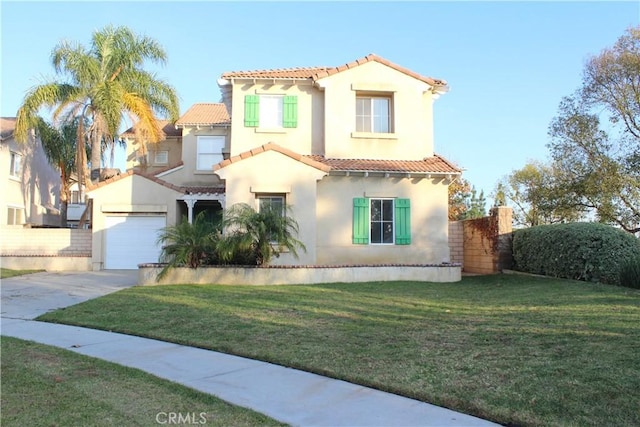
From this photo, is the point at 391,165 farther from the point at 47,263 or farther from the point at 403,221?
the point at 47,263

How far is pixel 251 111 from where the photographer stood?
1798 centimetres

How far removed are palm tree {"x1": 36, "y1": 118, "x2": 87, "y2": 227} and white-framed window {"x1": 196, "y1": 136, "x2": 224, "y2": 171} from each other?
5.53m

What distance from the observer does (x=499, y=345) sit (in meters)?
6.25

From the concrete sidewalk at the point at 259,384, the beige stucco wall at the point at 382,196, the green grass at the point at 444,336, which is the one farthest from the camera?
the beige stucco wall at the point at 382,196

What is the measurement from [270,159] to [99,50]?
1295 centimetres

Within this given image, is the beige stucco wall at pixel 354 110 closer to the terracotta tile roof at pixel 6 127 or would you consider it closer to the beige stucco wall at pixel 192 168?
the beige stucco wall at pixel 192 168

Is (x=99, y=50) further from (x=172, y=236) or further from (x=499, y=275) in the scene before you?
(x=499, y=275)

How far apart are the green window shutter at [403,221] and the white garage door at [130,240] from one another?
8.99m

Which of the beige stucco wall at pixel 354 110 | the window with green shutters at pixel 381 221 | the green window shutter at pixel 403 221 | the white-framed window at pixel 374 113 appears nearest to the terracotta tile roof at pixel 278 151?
the window with green shutters at pixel 381 221

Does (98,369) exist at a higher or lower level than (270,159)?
lower

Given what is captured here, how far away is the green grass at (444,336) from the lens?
4.57 metres

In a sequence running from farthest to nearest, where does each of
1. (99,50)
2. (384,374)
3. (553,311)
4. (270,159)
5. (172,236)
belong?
(99,50), (270,159), (172,236), (553,311), (384,374)

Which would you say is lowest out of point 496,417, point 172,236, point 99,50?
point 496,417

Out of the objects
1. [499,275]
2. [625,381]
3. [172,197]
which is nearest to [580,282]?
[499,275]
